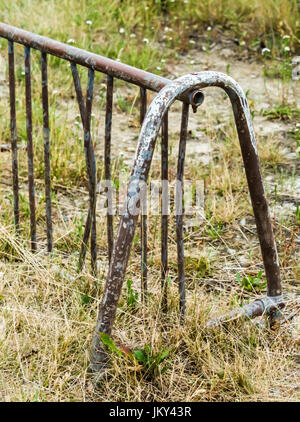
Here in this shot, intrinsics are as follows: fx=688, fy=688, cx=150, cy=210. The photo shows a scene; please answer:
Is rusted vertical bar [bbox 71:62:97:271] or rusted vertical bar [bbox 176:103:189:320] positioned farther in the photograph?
rusted vertical bar [bbox 71:62:97:271]

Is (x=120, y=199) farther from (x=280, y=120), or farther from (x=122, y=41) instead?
(x=122, y=41)

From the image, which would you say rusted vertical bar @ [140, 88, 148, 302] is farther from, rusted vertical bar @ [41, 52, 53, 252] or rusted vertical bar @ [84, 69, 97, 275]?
rusted vertical bar @ [41, 52, 53, 252]

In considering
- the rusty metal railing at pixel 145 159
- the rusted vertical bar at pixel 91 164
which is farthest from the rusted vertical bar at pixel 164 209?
the rusted vertical bar at pixel 91 164

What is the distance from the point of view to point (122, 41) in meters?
5.96

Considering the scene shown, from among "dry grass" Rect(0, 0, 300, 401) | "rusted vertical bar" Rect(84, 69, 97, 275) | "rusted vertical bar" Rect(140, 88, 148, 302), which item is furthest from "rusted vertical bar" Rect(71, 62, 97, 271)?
"rusted vertical bar" Rect(140, 88, 148, 302)

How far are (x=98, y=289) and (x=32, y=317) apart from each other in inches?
12.3

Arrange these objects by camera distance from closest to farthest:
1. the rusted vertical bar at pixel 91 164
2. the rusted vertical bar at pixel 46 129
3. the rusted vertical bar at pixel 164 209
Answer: the rusted vertical bar at pixel 164 209, the rusted vertical bar at pixel 91 164, the rusted vertical bar at pixel 46 129

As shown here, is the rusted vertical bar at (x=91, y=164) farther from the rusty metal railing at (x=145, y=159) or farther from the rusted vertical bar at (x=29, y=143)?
the rusted vertical bar at (x=29, y=143)

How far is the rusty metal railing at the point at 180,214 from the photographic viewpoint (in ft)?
7.19

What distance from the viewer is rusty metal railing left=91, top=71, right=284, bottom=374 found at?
2191 mm

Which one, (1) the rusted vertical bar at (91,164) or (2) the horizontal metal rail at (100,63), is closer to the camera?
(2) the horizontal metal rail at (100,63)
